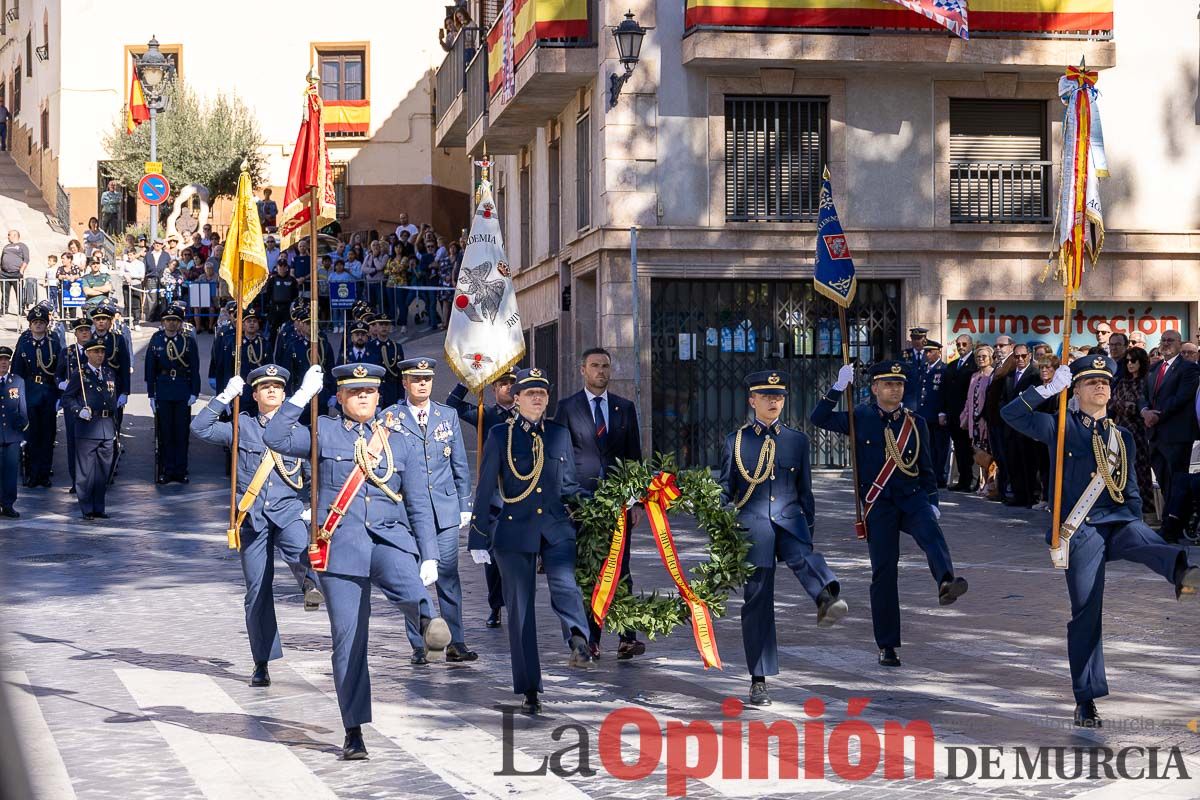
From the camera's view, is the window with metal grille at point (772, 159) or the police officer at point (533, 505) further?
the window with metal grille at point (772, 159)

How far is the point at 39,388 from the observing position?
21.8 meters

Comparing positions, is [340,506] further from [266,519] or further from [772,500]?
[772,500]

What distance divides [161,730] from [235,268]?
5.35m

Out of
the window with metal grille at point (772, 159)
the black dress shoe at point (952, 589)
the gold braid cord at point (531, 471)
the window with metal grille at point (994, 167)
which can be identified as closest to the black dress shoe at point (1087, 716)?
the black dress shoe at point (952, 589)

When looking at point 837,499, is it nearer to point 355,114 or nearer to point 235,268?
point 235,268

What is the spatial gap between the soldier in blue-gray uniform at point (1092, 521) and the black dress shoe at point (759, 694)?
1.57 meters

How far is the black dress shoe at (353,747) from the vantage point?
767 cm

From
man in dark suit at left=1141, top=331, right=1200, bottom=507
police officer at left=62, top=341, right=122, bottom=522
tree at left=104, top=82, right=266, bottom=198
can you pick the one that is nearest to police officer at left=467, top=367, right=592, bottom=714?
man in dark suit at left=1141, top=331, right=1200, bottom=507

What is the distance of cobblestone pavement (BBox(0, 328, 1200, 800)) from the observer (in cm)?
723

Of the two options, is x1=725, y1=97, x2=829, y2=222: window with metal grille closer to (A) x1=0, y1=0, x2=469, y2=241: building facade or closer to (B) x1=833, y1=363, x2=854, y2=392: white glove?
(B) x1=833, y1=363, x2=854, y2=392: white glove

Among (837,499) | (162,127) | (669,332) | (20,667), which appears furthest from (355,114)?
(20,667)

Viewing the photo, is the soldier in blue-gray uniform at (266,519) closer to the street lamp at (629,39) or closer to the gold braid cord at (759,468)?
the gold braid cord at (759,468)

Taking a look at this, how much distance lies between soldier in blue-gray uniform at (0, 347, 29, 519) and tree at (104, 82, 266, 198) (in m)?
30.8

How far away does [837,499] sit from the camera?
2091 cm
